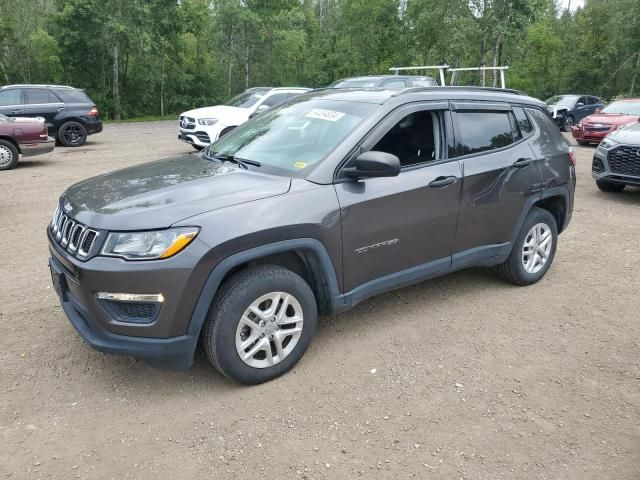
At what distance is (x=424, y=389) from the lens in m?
3.26

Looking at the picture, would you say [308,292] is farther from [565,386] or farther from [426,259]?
[565,386]

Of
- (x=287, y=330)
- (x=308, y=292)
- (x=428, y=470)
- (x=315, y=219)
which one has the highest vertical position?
(x=315, y=219)

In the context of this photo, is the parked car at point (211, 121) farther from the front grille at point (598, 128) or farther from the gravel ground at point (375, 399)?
the front grille at point (598, 128)

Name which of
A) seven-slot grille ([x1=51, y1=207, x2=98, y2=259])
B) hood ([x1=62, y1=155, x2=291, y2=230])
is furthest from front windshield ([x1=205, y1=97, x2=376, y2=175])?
seven-slot grille ([x1=51, y1=207, x2=98, y2=259])

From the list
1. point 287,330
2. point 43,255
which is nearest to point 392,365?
point 287,330

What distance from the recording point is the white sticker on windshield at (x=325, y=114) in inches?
150

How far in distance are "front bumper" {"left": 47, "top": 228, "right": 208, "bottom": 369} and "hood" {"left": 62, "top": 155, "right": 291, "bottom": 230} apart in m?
0.22

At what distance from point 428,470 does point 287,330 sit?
1153mm

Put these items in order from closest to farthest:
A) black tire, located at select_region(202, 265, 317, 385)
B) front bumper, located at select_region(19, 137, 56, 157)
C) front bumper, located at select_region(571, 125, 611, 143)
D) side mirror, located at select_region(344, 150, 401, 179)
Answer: black tire, located at select_region(202, 265, 317, 385) < side mirror, located at select_region(344, 150, 401, 179) < front bumper, located at select_region(19, 137, 56, 157) < front bumper, located at select_region(571, 125, 611, 143)

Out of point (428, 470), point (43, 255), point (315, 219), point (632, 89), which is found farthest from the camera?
point (632, 89)

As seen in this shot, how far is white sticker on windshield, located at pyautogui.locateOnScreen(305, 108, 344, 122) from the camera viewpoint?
3.82 m

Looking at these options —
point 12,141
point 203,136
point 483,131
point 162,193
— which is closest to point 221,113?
point 203,136

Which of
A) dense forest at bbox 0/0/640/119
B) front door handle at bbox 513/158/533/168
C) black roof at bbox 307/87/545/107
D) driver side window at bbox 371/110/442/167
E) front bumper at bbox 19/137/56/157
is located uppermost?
dense forest at bbox 0/0/640/119

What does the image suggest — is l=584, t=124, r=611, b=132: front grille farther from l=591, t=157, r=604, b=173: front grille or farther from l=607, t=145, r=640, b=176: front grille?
l=607, t=145, r=640, b=176: front grille
